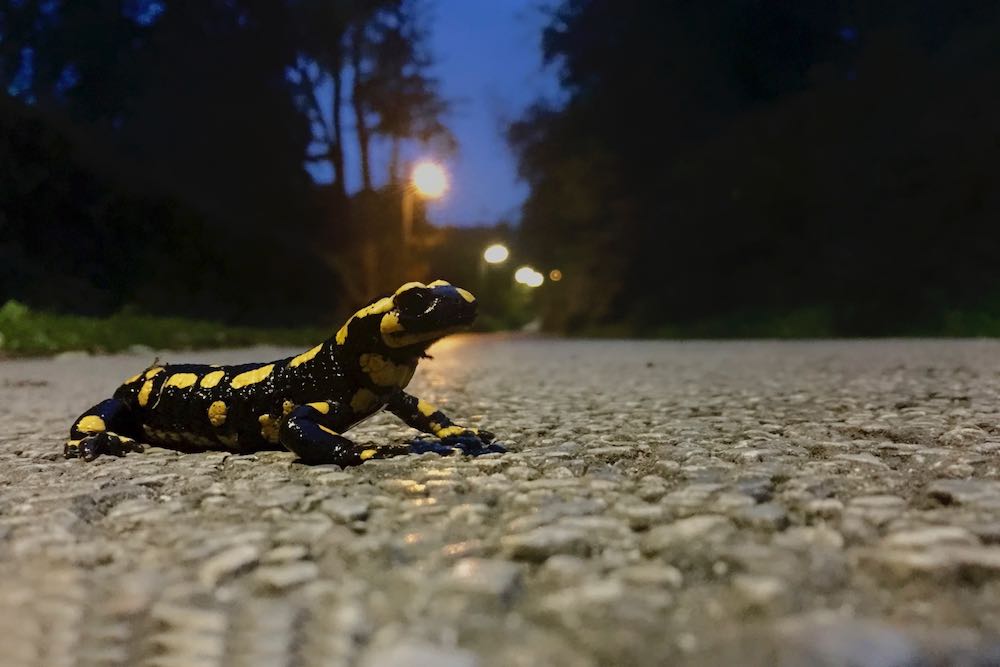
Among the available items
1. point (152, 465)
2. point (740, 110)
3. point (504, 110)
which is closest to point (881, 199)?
point (740, 110)

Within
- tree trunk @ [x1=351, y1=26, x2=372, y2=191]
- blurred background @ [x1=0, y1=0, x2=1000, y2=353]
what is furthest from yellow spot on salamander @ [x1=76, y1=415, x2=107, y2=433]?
tree trunk @ [x1=351, y1=26, x2=372, y2=191]

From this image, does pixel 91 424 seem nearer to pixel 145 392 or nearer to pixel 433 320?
pixel 145 392

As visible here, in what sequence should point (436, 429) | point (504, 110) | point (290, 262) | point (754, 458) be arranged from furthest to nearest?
point (504, 110) < point (290, 262) < point (436, 429) < point (754, 458)

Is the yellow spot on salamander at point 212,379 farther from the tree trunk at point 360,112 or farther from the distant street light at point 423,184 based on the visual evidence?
the tree trunk at point 360,112

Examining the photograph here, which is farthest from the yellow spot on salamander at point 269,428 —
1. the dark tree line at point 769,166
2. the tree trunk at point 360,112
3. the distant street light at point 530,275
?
the distant street light at point 530,275

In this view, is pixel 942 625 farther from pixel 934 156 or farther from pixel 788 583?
pixel 934 156

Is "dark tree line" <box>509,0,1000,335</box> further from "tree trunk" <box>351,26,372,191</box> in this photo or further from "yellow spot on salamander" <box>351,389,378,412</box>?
"yellow spot on salamander" <box>351,389,378,412</box>

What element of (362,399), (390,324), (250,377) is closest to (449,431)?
(362,399)
